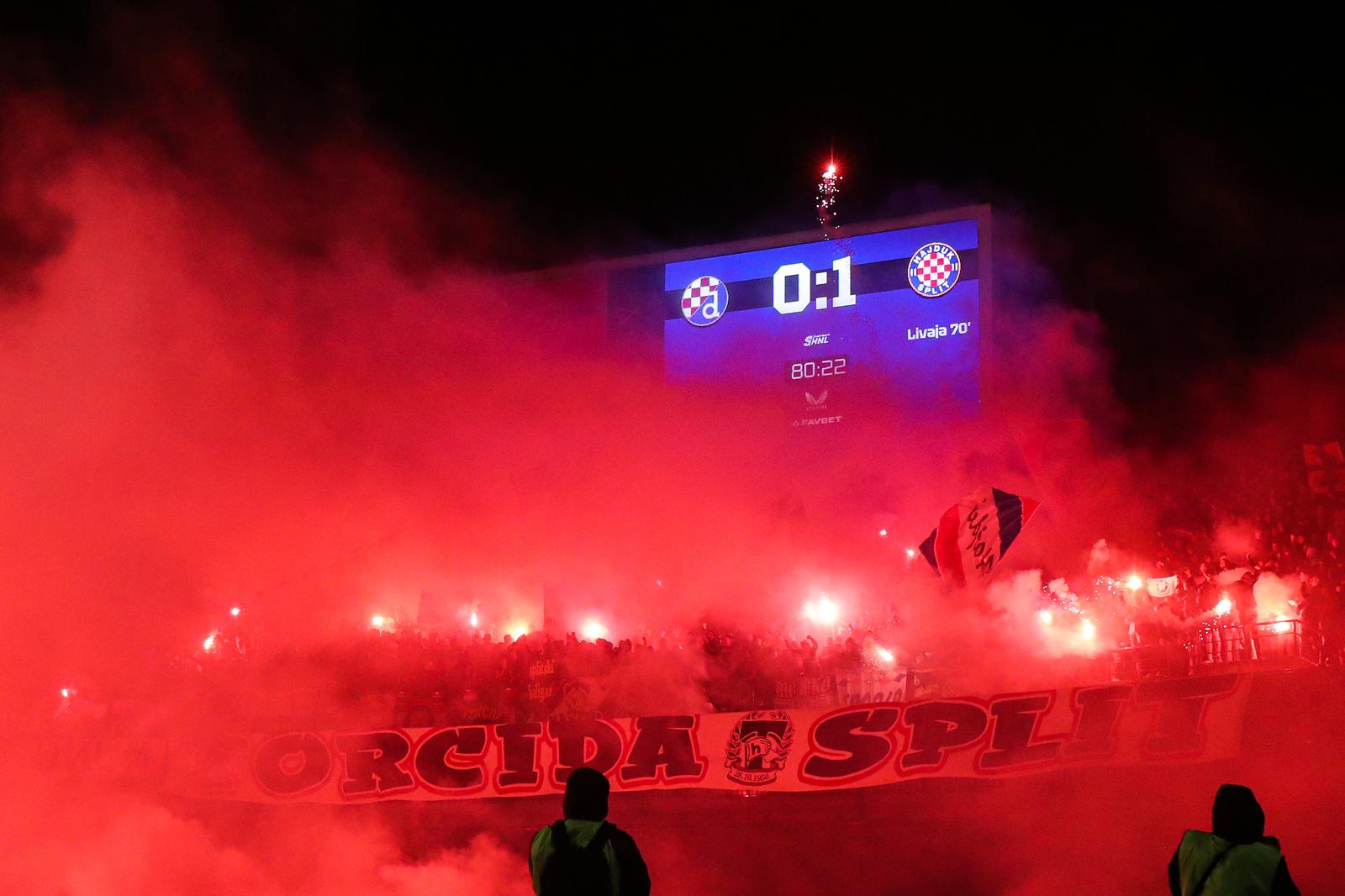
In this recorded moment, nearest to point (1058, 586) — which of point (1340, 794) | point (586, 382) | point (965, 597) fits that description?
point (965, 597)

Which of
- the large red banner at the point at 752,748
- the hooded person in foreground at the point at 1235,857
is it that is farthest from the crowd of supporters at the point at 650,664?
the hooded person in foreground at the point at 1235,857

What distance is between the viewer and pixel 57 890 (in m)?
6.70

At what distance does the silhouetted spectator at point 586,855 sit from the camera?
10.0 feet

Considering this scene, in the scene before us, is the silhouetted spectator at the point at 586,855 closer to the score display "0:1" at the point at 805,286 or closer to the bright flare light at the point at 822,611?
the bright flare light at the point at 822,611

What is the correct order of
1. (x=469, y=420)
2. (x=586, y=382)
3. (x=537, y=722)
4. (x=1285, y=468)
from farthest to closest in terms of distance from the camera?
1. (x=586, y=382)
2. (x=469, y=420)
3. (x=1285, y=468)
4. (x=537, y=722)

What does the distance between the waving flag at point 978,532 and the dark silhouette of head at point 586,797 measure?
448 centimetres

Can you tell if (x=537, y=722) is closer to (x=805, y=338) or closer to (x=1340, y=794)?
(x=1340, y=794)

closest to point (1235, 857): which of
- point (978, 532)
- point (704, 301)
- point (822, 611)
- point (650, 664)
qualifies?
point (978, 532)

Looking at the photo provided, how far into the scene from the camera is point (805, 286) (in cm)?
1384

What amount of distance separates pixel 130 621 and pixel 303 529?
1846mm

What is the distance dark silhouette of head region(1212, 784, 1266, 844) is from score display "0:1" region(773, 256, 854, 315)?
10758 mm

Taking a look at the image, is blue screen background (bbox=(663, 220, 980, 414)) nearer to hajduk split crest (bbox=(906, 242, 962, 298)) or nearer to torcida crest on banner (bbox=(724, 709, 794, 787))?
hajduk split crest (bbox=(906, 242, 962, 298))

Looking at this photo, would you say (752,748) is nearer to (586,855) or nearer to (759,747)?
(759,747)

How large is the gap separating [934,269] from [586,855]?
11.4 meters
